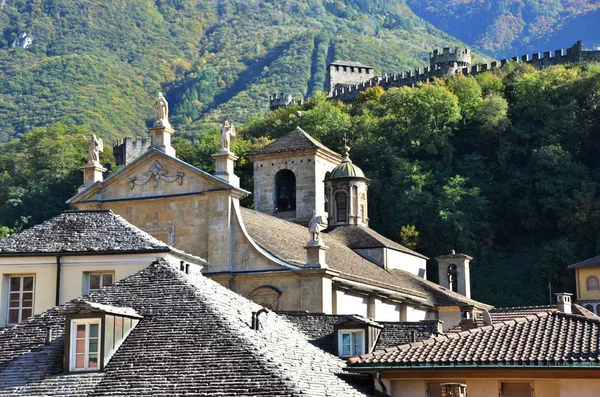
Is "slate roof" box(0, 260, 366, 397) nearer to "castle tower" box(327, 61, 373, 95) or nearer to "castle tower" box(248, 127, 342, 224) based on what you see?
"castle tower" box(248, 127, 342, 224)

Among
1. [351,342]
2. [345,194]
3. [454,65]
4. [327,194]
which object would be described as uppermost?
[454,65]

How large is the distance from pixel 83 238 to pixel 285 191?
89.9 feet

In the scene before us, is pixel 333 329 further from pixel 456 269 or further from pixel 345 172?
pixel 456 269

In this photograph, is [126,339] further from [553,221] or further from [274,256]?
[553,221]

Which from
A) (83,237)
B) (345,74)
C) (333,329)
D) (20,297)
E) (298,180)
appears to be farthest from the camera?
(345,74)

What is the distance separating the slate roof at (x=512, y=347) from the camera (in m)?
25.6

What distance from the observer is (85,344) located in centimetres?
2561

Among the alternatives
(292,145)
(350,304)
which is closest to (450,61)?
(292,145)

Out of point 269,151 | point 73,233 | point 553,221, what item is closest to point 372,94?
point 553,221

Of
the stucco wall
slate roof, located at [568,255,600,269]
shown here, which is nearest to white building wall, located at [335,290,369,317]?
the stucco wall

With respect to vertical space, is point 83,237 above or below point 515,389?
above

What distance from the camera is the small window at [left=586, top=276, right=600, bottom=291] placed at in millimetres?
77500

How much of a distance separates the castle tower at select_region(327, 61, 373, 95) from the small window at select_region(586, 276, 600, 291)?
86719mm

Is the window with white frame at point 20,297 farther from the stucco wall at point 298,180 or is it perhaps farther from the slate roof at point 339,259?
the stucco wall at point 298,180
